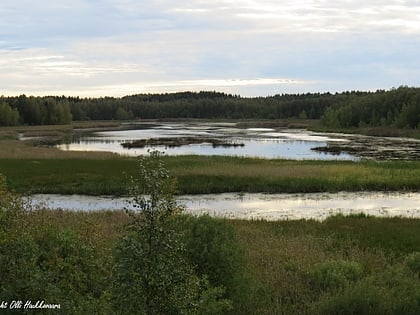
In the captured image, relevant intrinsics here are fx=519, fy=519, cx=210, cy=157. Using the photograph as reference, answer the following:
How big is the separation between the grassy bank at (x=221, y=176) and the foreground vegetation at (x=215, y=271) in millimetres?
16583

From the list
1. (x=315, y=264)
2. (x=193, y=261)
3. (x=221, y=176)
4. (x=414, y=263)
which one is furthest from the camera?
(x=221, y=176)

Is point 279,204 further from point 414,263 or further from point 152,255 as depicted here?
point 152,255

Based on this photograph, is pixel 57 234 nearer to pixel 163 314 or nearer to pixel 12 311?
pixel 12 311

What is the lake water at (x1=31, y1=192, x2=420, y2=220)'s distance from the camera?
969 inches

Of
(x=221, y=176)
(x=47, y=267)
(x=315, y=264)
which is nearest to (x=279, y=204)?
(x=221, y=176)

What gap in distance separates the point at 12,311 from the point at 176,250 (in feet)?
9.83

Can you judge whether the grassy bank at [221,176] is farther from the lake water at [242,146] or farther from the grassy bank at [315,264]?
the grassy bank at [315,264]

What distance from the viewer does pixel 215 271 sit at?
31.2 ft

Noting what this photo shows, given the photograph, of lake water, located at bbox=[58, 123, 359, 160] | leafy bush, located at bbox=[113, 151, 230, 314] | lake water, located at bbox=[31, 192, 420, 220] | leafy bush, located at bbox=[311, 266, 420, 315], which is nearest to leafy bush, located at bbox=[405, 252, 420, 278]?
leafy bush, located at bbox=[311, 266, 420, 315]

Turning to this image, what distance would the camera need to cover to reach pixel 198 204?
27.5 metres

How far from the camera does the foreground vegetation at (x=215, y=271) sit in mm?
7328

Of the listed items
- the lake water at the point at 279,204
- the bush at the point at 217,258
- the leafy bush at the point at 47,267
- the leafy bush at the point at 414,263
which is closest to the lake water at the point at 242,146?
the lake water at the point at 279,204

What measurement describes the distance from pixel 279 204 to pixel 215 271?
1844 centimetres

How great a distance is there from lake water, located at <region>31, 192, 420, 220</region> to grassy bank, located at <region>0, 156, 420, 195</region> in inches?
51.8
